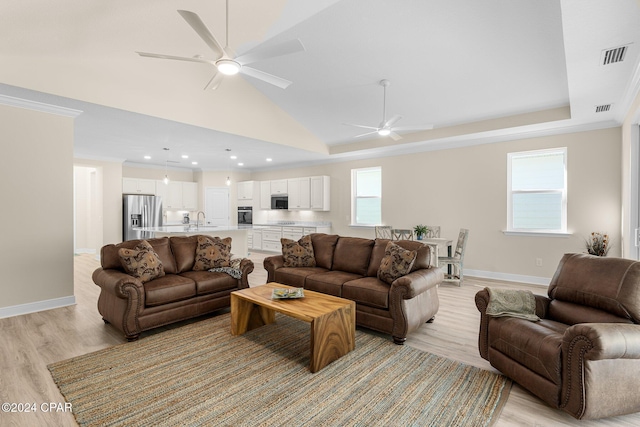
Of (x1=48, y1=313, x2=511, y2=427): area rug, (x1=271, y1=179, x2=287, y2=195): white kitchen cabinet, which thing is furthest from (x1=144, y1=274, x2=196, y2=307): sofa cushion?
(x1=271, y1=179, x2=287, y2=195): white kitchen cabinet

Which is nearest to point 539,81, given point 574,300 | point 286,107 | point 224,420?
point 574,300

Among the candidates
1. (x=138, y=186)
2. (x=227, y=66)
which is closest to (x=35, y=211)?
(x=227, y=66)

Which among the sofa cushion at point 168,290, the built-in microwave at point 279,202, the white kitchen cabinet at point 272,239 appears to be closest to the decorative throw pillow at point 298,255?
the sofa cushion at point 168,290

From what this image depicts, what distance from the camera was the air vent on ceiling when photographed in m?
2.72

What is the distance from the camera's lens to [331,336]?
269cm

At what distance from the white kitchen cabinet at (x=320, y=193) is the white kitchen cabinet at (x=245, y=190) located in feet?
7.99

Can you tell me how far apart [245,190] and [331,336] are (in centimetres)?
797

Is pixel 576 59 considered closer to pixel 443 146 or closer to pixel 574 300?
pixel 574 300

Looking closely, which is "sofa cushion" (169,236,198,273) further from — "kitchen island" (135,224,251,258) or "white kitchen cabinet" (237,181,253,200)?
"white kitchen cabinet" (237,181,253,200)

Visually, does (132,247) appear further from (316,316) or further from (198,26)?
(198,26)

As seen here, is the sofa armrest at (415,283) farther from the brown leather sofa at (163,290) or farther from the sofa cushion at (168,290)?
the sofa cushion at (168,290)

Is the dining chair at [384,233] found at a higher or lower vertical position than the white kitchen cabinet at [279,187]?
lower

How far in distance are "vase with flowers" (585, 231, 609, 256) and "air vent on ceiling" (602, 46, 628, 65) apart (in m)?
2.97

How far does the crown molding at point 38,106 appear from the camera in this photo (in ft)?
12.2
